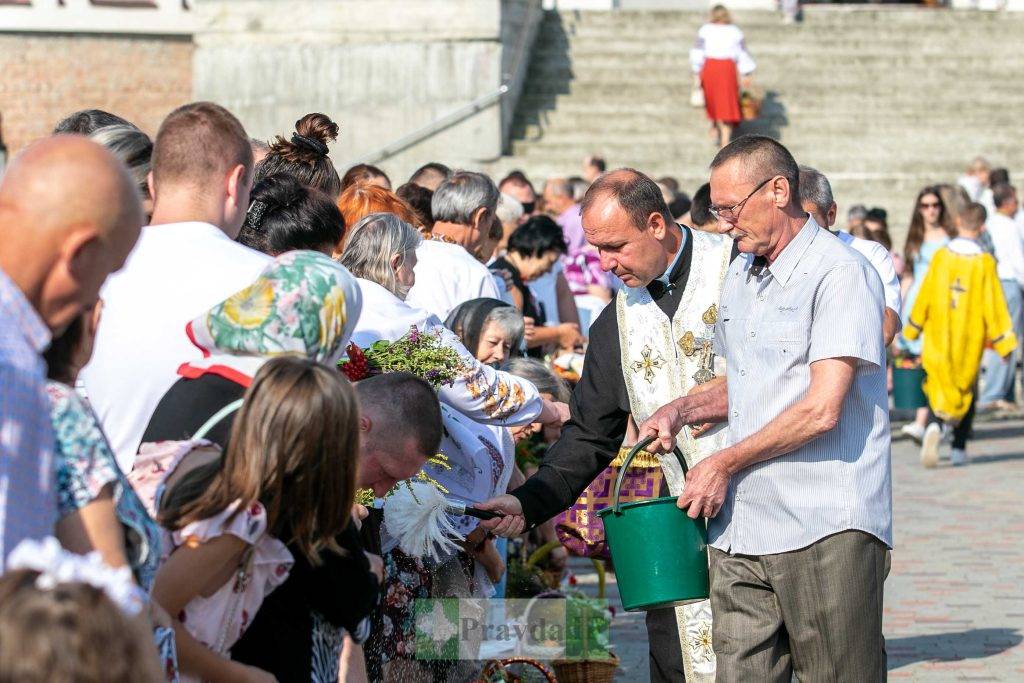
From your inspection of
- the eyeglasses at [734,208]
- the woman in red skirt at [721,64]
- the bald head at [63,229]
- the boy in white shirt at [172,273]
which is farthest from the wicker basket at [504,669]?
the woman in red skirt at [721,64]

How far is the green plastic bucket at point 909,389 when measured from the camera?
13.6 meters

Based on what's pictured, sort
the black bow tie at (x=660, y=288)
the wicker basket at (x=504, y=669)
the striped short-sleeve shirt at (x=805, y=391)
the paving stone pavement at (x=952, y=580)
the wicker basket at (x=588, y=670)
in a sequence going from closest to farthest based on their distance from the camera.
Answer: the striped short-sleeve shirt at (x=805, y=391) → the black bow tie at (x=660, y=288) → the wicker basket at (x=504, y=669) → the wicker basket at (x=588, y=670) → the paving stone pavement at (x=952, y=580)

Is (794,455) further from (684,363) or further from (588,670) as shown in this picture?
(588,670)

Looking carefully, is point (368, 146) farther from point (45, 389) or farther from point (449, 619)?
point (45, 389)

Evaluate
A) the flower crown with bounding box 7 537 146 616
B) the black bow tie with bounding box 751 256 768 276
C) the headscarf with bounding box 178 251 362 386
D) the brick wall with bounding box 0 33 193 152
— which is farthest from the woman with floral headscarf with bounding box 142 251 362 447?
the brick wall with bounding box 0 33 193 152

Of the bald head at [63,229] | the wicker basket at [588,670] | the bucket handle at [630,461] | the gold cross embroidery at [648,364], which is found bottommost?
the wicker basket at [588,670]

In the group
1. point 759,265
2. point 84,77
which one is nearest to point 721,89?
point 84,77

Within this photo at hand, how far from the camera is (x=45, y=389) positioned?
2.61 m

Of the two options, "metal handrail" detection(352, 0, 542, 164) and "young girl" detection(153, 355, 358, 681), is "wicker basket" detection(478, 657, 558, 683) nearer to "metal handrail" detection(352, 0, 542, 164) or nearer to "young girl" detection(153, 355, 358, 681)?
"young girl" detection(153, 355, 358, 681)

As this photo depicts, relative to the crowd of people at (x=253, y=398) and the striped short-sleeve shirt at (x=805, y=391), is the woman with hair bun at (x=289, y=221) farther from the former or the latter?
the striped short-sleeve shirt at (x=805, y=391)

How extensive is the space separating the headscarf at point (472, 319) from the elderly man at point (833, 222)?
1.64 meters

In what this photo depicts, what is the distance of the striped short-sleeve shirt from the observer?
463 cm

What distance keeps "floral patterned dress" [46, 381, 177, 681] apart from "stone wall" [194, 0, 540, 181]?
17575mm

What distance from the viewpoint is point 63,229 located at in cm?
273
